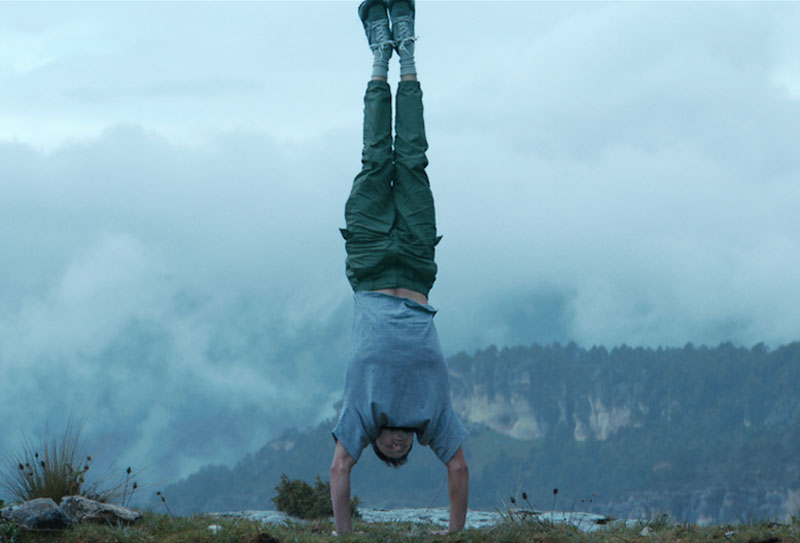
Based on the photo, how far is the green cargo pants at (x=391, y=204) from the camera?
1227 cm

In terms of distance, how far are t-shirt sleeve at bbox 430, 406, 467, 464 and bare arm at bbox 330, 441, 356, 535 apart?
99 cm

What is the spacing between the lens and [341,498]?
1114cm

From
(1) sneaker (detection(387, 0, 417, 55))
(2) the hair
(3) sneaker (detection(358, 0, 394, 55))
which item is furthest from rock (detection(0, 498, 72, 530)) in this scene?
(1) sneaker (detection(387, 0, 417, 55))

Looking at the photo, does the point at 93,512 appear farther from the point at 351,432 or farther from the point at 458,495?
the point at 458,495

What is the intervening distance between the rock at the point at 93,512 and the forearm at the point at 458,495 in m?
3.85

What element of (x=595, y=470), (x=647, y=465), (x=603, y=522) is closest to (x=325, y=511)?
(x=603, y=522)

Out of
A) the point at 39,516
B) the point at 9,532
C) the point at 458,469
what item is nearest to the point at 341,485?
the point at 458,469

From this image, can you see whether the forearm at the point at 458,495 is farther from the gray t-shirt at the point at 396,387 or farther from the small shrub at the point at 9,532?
the small shrub at the point at 9,532

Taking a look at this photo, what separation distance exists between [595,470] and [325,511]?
18615 cm

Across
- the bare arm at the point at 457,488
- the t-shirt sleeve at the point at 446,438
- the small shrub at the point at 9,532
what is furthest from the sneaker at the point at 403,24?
the small shrub at the point at 9,532

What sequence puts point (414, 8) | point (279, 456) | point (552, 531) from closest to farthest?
point (552, 531), point (414, 8), point (279, 456)

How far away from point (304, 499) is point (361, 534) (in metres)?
7.36

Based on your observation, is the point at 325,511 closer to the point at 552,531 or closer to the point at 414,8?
the point at 552,531

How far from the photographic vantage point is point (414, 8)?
1342cm
